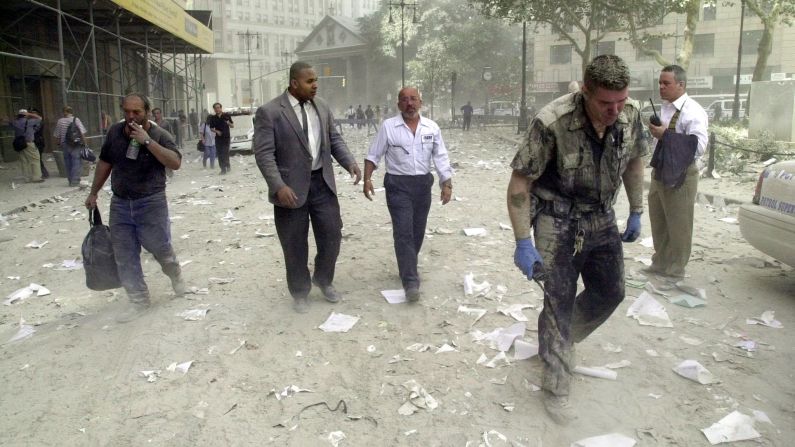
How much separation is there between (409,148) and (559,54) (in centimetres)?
5278

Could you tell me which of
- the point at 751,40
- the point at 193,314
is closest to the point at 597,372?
the point at 193,314

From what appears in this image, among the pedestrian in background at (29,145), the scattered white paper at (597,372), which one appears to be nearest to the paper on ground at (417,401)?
the scattered white paper at (597,372)

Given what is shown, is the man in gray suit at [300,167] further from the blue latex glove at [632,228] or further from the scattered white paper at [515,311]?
the blue latex glove at [632,228]

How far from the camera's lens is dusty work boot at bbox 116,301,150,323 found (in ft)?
15.9

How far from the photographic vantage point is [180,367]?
3.96 metres

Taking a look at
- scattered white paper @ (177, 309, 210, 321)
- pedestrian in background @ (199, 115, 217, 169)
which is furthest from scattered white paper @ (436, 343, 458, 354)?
pedestrian in background @ (199, 115, 217, 169)

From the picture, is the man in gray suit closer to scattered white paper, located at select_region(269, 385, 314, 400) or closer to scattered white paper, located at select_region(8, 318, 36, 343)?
scattered white paper, located at select_region(269, 385, 314, 400)

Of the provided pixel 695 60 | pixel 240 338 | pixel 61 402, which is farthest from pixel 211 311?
pixel 695 60

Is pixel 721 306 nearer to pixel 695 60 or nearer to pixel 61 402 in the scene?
pixel 61 402

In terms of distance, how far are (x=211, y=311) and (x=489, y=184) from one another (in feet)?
26.2

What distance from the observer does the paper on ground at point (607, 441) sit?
9.79 feet

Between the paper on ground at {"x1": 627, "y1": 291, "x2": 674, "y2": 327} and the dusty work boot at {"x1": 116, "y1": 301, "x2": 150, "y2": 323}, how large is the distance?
12.4 feet

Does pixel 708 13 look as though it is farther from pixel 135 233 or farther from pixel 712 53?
pixel 135 233

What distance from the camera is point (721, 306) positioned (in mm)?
4883
